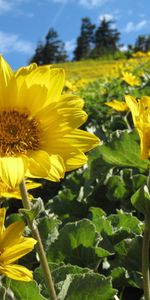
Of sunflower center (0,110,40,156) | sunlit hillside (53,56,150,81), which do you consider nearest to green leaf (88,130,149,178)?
sunflower center (0,110,40,156)

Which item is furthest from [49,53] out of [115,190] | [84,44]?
[115,190]

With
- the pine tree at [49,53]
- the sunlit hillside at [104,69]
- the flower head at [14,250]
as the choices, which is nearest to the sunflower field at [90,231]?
the flower head at [14,250]

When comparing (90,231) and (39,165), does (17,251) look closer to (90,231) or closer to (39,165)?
(39,165)

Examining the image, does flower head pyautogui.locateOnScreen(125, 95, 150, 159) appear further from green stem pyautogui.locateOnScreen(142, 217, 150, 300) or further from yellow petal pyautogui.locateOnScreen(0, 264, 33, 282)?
yellow petal pyautogui.locateOnScreen(0, 264, 33, 282)

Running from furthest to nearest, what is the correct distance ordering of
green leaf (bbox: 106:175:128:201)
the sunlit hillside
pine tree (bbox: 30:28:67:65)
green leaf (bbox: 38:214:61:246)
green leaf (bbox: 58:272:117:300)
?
pine tree (bbox: 30:28:67:65)
the sunlit hillside
green leaf (bbox: 106:175:128:201)
green leaf (bbox: 38:214:61:246)
green leaf (bbox: 58:272:117:300)

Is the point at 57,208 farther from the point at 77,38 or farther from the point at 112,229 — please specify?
the point at 77,38

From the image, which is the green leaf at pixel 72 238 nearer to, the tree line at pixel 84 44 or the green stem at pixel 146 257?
the green stem at pixel 146 257

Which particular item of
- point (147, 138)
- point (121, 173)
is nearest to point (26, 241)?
point (147, 138)
